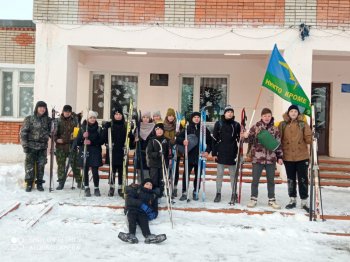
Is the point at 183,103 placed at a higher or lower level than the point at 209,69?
lower

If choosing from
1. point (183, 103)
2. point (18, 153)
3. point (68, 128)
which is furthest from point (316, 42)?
point (18, 153)

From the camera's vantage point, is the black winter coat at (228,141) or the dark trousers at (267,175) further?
the black winter coat at (228,141)

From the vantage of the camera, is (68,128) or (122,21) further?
(122,21)

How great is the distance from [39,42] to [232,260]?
22.5 ft

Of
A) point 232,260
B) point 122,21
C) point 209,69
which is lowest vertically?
point 232,260

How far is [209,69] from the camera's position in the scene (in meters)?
11.4

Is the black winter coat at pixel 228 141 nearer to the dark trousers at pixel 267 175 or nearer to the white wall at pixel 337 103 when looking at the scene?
the dark trousers at pixel 267 175

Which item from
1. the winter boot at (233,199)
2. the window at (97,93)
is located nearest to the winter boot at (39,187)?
the winter boot at (233,199)

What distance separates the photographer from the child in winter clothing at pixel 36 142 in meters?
7.11

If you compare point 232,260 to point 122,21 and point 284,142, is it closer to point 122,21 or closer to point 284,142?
point 284,142

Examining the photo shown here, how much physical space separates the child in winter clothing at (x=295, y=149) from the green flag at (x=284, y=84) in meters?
0.18

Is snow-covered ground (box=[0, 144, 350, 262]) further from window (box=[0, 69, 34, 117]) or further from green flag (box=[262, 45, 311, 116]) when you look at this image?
window (box=[0, 69, 34, 117])

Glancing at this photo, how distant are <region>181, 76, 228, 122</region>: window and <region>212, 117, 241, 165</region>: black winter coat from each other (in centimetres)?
480

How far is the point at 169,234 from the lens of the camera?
17.3 ft
